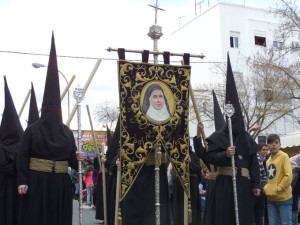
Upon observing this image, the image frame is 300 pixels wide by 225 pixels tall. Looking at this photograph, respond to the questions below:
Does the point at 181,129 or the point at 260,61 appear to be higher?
the point at 260,61

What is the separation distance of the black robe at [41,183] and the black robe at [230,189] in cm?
227

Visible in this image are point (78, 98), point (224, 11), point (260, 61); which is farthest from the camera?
point (224, 11)

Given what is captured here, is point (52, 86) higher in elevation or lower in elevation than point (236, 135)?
higher

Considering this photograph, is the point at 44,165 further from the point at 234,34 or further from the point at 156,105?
the point at 234,34

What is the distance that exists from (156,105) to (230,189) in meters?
1.77

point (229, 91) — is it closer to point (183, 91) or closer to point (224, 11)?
point (183, 91)

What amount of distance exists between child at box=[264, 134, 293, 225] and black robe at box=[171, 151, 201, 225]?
5.92 ft

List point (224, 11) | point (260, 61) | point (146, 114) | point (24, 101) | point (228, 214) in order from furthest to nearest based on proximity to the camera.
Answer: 1. point (224, 11)
2. point (260, 61)
3. point (24, 101)
4. point (228, 214)
5. point (146, 114)

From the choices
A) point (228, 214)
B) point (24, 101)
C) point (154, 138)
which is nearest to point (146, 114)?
point (154, 138)

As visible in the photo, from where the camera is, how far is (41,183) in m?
6.00

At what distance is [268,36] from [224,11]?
435 cm

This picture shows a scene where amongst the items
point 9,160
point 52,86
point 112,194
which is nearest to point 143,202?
point 52,86

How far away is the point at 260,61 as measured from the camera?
23.9 meters

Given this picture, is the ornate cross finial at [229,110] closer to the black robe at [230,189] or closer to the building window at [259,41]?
the black robe at [230,189]
